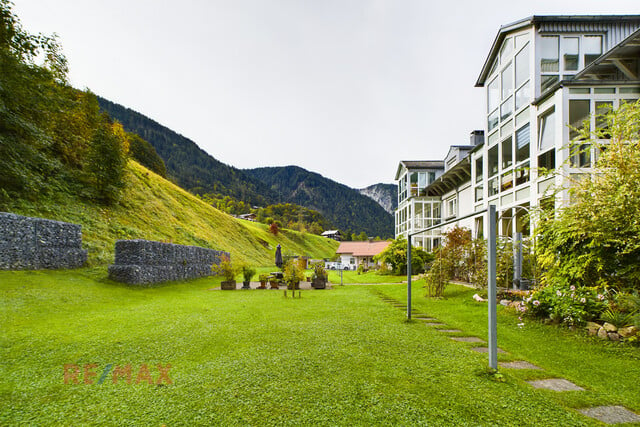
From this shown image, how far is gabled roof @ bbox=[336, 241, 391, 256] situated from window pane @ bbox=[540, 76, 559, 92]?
33.9 meters

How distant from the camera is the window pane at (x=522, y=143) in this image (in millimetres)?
11480

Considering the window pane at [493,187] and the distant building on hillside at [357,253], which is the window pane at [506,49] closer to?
the window pane at [493,187]

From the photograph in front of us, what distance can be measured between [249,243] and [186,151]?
4056 inches

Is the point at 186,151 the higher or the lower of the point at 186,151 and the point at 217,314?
the higher

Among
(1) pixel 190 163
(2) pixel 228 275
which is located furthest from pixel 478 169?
(1) pixel 190 163

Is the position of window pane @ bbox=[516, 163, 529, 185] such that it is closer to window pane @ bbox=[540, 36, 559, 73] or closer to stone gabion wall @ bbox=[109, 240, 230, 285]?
window pane @ bbox=[540, 36, 559, 73]

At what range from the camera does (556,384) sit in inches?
133

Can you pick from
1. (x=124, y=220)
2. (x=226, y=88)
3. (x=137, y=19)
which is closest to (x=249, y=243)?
(x=124, y=220)

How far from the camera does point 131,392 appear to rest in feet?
10.0

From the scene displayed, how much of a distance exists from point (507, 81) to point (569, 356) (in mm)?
12684

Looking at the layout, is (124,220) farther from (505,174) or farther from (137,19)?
(505,174)

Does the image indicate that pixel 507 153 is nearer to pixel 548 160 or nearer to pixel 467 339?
pixel 548 160

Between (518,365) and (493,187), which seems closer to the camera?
(518,365)

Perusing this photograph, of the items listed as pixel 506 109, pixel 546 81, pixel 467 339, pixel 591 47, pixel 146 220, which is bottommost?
pixel 467 339
